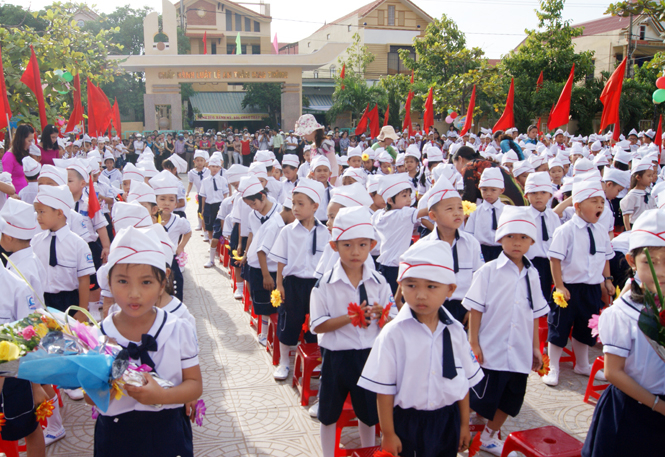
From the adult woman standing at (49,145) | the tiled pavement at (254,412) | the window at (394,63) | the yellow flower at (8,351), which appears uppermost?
the window at (394,63)

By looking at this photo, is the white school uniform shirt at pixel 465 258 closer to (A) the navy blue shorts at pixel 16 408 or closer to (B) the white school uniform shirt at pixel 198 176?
(A) the navy blue shorts at pixel 16 408

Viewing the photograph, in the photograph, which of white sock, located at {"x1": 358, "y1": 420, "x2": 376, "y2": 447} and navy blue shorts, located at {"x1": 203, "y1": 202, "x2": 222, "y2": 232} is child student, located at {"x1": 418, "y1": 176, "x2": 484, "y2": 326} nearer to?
white sock, located at {"x1": 358, "y1": 420, "x2": 376, "y2": 447}

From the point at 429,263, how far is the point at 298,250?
7.73 ft

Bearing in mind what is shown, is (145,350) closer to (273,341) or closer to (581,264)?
(273,341)

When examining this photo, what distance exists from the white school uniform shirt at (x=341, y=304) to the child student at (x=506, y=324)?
2.52 feet

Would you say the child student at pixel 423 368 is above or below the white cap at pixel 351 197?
below

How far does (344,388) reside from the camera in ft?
11.0

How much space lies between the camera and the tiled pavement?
12.5 feet

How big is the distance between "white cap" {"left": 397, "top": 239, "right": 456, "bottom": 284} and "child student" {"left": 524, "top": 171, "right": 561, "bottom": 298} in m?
3.18

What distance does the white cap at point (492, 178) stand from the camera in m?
5.40

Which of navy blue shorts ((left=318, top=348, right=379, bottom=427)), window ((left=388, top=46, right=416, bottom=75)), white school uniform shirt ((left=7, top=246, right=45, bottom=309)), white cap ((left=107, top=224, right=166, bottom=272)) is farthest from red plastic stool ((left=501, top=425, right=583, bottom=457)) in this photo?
window ((left=388, top=46, right=416, bottom=75))

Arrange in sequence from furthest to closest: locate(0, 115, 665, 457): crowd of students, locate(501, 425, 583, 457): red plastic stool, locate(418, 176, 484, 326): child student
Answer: locate(418, 176, 484, 326): child student → locate(501, 425, 583, 457): red plastic stool → locate(0, 115, 665, 457): crowd of students

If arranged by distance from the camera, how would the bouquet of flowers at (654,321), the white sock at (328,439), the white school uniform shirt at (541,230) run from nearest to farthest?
the bouquet of flowers at (654,321) → the white sock at (328,439) → the white school uniform shirt at (541,230)

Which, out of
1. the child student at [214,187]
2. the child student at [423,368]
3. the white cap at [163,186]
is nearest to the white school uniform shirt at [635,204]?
the child student at [423,368]
